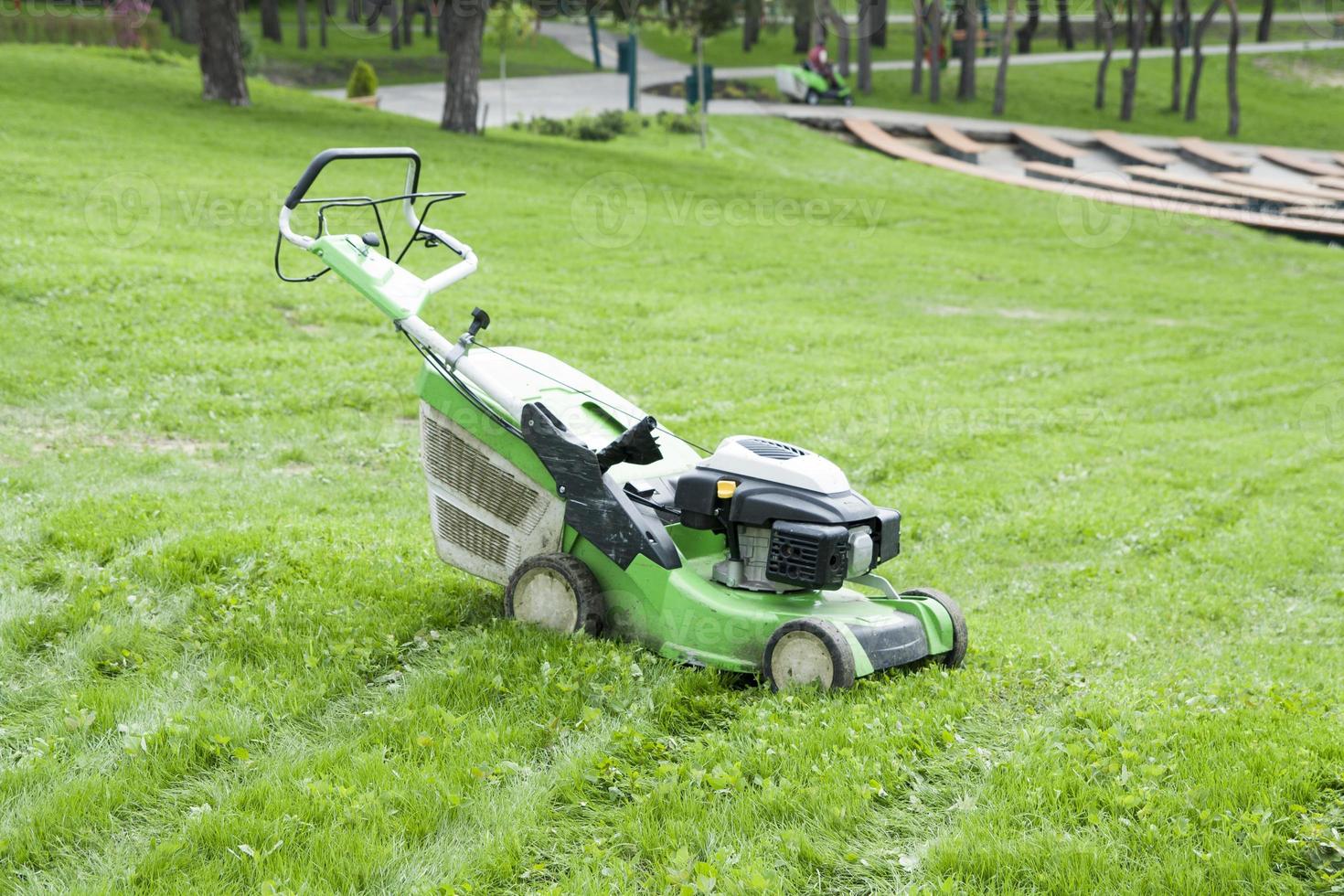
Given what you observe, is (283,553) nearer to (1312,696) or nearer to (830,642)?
(830,642)

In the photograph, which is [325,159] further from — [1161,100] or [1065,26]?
[1065,26]

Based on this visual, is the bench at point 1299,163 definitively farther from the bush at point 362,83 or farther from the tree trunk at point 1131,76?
the bush at point 362,83

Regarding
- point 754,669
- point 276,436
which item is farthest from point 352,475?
point 754,669

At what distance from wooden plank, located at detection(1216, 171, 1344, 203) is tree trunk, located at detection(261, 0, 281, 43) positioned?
1530 inches

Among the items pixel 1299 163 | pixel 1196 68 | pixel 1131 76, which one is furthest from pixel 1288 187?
pixel 1196 68

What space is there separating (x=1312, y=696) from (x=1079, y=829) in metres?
1.71

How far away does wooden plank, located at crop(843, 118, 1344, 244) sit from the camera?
27281 mm

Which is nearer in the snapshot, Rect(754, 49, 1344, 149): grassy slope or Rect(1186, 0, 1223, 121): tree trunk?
Rect(1186, 0, 1223, 121): tree trunk

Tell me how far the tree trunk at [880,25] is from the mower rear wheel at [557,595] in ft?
176

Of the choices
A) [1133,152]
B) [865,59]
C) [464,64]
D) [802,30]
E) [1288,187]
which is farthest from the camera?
[802,30]

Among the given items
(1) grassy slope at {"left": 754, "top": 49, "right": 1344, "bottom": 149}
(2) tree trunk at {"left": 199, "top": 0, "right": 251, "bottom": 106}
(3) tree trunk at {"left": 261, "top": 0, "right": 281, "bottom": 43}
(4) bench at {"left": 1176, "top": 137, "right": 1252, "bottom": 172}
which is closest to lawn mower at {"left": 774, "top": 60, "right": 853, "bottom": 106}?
(1) grassy slope at {"left": 754, "top": 49, "right": 1344, "bottom": 149}

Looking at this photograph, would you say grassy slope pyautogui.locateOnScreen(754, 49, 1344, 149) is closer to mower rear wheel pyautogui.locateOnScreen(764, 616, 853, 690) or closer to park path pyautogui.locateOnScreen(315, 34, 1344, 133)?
park path pyautogui.locateOnScreen(315, 34, 1344, 133)

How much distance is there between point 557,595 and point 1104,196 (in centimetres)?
2773

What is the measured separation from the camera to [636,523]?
5.16m
